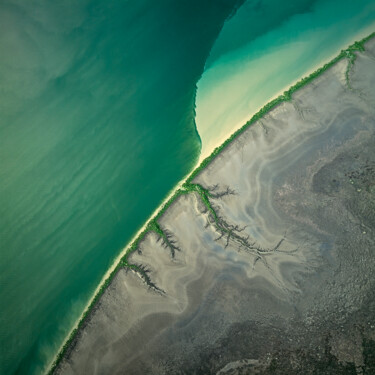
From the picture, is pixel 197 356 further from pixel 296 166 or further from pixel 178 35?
pixel 178 35

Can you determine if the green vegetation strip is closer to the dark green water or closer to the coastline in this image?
the coastline

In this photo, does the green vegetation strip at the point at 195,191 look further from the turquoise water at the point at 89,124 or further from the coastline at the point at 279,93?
the turquoise water at the point at 89,124

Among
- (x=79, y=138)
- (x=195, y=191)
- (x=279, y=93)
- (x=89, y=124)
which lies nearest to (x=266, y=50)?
(x=279, y=93)

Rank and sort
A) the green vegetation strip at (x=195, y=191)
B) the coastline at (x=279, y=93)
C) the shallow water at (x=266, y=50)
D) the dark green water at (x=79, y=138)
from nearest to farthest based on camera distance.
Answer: the green vegetation strip at (x=195, y=191) < the dark green water at (x=79, y=138) < the coastline at (x=279, y=93) < the shallow water at (x=266, y=50)

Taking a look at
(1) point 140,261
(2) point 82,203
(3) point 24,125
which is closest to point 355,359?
(1) point 140,261

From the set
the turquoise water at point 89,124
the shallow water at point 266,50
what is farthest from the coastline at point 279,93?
the turquoise water at point 89,124

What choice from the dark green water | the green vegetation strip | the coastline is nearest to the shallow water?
the coastline
